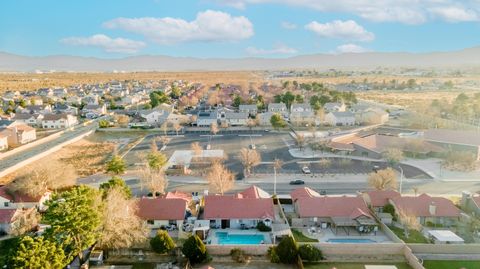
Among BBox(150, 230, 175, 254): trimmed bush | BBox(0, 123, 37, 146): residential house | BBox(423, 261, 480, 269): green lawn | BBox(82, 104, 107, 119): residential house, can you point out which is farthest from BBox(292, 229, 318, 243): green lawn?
BBox(82, 104, 107, 119): residential house

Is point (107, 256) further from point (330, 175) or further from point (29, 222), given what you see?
point (330, 175)

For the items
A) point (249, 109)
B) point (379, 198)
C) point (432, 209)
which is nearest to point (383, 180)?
point (379, 198)

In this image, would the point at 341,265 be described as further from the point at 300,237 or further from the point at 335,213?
the point at 335,213

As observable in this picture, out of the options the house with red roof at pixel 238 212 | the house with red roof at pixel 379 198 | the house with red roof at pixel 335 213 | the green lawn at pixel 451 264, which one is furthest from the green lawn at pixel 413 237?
the house with red roof at pixel 238 212

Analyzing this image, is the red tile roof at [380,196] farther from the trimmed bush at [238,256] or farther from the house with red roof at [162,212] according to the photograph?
the house with red roof at [162,212]

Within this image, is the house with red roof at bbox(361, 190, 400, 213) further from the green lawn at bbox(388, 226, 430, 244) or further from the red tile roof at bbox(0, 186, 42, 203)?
the red tile roof at bbox(0, 186, 42, 203)

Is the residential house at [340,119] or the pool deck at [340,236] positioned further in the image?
the residential house at [340,119]
